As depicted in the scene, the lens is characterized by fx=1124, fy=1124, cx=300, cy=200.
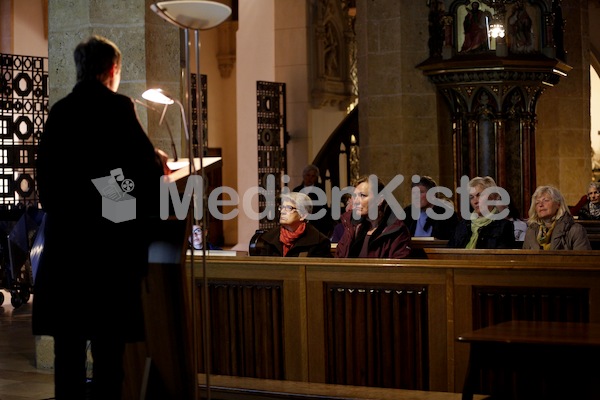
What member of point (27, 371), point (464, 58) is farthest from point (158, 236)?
point (464, 58)

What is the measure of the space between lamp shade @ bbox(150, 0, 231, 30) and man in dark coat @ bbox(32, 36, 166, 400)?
61 cm

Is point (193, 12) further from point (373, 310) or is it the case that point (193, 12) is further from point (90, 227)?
point (373, 310)

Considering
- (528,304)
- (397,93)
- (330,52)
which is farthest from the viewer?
(330,52)

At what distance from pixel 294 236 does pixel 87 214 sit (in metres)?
3.39

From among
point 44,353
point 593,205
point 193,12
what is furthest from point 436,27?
point 193,12

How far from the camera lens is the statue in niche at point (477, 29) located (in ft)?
37.3

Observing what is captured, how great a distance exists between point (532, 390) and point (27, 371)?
3642 mm

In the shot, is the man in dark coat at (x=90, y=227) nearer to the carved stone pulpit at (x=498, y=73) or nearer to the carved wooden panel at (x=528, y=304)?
the carved wooden panel at (x=528, y=304)

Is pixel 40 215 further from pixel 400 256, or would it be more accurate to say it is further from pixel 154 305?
pixel 154 305

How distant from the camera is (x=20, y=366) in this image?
26.3 feet

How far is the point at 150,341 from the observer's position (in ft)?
15.0

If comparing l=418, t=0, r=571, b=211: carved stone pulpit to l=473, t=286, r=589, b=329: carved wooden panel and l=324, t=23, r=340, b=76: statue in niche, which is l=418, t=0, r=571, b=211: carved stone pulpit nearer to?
l=324, t=23, r=340, b=76: statue in niche

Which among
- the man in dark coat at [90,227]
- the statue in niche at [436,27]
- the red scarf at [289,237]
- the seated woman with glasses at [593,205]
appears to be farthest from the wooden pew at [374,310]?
the statue in niche at [436,27]

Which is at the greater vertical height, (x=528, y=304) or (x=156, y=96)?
(x=156, y=96)
